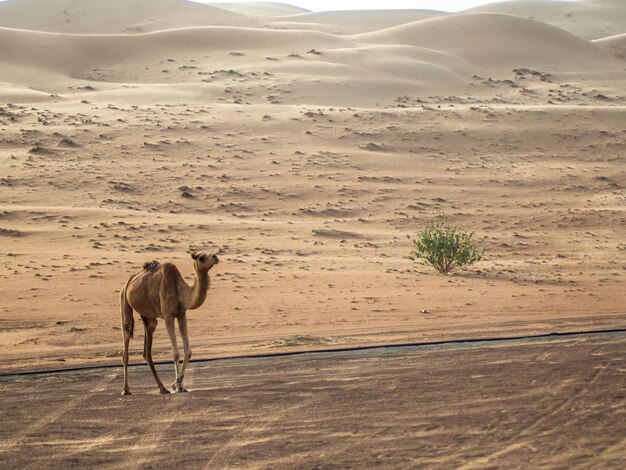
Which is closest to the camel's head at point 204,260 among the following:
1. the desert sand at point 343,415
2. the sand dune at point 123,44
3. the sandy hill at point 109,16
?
the desert sand at point 343,415

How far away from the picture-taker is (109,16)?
11862 centimetres

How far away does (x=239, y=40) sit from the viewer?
264 ft

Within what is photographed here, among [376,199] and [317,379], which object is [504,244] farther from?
[317,379]

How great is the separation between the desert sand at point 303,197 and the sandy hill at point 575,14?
2310 inches

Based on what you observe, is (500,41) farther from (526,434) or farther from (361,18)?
(526,434)

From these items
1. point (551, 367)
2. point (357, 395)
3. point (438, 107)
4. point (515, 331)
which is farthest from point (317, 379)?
point (438, 107)

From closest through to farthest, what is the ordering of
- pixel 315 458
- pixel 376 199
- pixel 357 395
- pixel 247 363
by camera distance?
pixel 315 458
pixel 357 395
pixel 247 363
pixel 376 199

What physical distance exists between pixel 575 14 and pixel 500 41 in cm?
6364

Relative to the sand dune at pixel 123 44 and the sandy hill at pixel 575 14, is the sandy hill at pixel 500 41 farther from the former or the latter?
the sandy hill at pixel 575 14

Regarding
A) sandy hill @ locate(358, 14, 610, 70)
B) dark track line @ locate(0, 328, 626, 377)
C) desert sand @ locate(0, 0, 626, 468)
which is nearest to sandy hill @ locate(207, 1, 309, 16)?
sandy hill @ locate(358, 14, 610, 70)

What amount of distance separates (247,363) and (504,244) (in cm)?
1644

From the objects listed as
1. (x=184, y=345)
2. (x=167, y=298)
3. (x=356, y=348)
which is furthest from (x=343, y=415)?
(x=356, y=348)

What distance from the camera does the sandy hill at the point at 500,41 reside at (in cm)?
7925

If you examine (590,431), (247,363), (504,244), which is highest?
(590,431)
